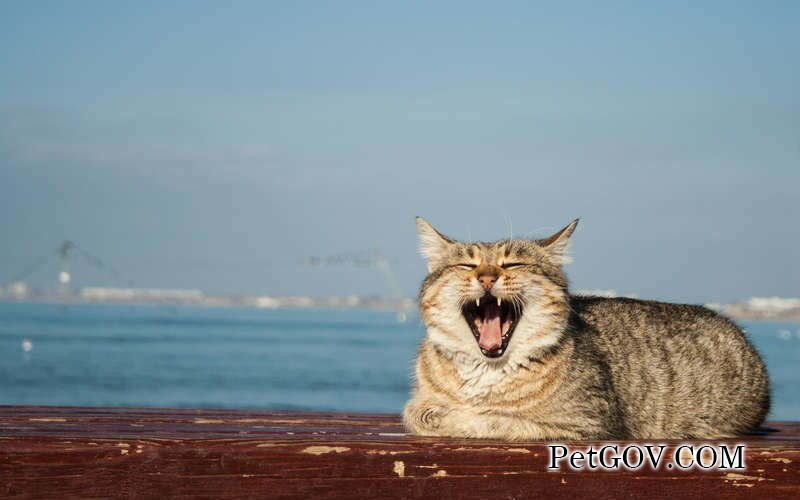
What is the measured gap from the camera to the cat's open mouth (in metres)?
4.43

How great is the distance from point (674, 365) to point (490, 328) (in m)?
1.45

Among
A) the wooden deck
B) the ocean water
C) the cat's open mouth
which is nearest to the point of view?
the wooden deck

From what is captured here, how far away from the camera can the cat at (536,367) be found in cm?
446

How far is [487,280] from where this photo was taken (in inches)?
176

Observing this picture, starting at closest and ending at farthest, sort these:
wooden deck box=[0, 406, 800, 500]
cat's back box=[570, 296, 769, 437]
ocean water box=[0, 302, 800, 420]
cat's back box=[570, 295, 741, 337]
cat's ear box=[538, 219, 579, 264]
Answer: wooden deck box=[0, 406, 800, 500], cat's ear box=[538, 219, 579, 264], cat's back box=[570, 296, 769, 437], cat's back box=[570, 295, 741, 337], ocean water box=[0, 302, 800, 420]

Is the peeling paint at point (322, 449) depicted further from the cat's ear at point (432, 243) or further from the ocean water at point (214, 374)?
the ocean water at point (214, 374)

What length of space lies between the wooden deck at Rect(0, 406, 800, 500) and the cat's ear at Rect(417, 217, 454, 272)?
1.32 meters

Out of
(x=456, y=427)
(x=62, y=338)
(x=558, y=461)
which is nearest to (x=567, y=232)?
(x=456, y=427)

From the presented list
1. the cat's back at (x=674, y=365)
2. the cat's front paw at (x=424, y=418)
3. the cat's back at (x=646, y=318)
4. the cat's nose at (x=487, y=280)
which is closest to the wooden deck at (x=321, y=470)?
the cat's front paw at (x=424, y=418)

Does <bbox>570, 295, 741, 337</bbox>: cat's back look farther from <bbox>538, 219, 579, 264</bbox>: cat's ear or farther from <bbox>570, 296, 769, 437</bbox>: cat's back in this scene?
<bbox>538, 219, 579, 264</bbox>: cat's ear

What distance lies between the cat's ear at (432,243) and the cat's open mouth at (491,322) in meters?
0.46

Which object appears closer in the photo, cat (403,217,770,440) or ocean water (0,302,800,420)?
cat (403,217,770,440)

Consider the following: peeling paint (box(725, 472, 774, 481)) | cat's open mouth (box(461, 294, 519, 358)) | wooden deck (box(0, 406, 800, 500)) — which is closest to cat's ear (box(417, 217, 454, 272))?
cat's open mouth (box(461, 294, 519, 358))

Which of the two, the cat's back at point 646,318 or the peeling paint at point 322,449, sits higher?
the cat's back at point 646,318
